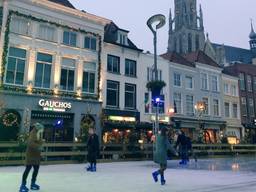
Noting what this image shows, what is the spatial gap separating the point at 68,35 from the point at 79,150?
43.0ft

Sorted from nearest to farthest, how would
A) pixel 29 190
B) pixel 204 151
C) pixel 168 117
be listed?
pixel 29 190 → pixel 204 151 → pixel 168 117

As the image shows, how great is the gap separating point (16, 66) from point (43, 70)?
2.28 m

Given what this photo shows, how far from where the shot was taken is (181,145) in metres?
17.6

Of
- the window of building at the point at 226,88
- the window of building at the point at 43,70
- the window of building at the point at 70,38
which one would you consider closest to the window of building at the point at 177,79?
the window of building at the point at 226,88

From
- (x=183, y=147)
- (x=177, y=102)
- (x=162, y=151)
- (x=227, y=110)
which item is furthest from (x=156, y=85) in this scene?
(x=227, y=110)

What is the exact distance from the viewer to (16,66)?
2422cm

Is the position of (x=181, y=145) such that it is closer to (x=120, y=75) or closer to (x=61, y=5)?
(x=120, y=75)

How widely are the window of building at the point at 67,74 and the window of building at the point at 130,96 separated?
625 cm

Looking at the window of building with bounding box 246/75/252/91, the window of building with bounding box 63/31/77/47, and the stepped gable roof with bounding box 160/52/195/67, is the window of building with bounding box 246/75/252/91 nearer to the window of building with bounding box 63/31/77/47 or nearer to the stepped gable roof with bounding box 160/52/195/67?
the stepped gable roof with bounding box 160/52/195/67

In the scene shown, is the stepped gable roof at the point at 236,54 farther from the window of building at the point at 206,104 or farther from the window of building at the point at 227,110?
the window of building at the point at 206,104

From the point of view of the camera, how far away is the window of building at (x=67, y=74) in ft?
87.4

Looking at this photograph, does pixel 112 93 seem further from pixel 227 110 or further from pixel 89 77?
pixel 227 110

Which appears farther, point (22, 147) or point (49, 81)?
point (49, 81)

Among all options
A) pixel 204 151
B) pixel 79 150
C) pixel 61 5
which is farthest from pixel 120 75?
pixel 79 150
